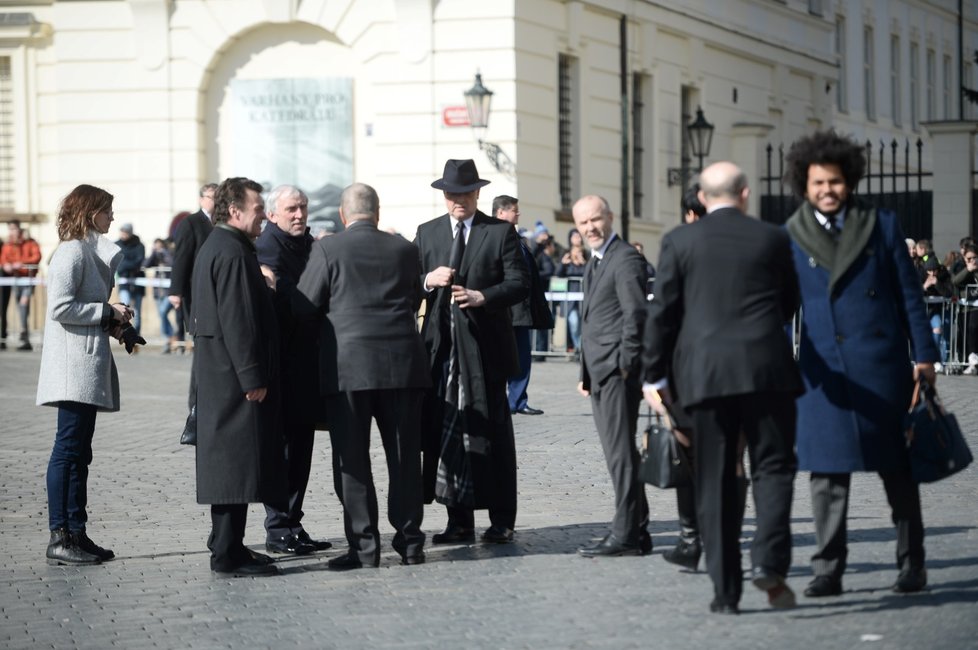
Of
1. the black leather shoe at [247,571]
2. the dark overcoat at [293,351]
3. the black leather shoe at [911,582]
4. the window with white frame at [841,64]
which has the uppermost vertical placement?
the window with white frame at [841,64]

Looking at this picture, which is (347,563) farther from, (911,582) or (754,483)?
(911,582)

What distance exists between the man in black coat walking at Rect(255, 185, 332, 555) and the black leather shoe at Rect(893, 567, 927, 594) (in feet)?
10.5

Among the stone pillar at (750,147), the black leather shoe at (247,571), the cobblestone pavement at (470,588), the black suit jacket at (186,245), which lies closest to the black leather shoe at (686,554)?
the cobblestone pavement at (470,588)

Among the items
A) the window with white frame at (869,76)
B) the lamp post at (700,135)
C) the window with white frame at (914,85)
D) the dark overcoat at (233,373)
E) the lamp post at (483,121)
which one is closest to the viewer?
the dark overcoat at (233,373)

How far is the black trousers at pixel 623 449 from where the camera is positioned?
374 inches

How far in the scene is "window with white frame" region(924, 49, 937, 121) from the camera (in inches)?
1994

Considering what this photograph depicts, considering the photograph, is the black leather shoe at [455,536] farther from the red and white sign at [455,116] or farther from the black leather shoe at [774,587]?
the red and white sign at [455,116]

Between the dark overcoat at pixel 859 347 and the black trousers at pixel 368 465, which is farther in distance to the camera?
the black trousers at pixel 368 465

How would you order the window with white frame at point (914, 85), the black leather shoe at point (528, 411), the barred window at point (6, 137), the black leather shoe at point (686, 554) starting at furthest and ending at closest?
the window with white frame at point (914, 85)
the barred window at point (6, 137)
the black leather shoe at point (528, 411)
the black leather shoe at point (686, 554)

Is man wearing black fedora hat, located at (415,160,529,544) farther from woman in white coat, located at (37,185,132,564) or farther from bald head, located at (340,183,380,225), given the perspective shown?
woman in white coat, located at (37,185,132,564)

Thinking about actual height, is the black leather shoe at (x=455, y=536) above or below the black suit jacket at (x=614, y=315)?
below

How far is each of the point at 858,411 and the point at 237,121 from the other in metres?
20.7

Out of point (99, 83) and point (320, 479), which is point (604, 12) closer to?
point (99, 83)

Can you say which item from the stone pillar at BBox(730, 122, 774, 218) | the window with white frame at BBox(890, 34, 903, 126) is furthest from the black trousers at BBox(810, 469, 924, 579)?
the window with white frame at BBox(890, 34, 903, 126)
